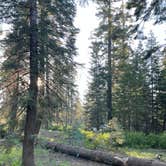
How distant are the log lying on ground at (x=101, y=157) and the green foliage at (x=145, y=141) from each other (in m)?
4.52

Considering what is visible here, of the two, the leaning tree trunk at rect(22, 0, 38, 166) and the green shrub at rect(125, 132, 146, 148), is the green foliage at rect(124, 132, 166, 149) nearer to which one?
the green shrub at rect(125, 132, 146, 148)

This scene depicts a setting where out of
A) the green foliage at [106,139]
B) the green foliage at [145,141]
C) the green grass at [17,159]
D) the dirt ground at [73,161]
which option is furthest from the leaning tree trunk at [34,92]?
the green foliage at [145,141]

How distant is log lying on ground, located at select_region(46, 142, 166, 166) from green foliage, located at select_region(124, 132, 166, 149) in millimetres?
4518

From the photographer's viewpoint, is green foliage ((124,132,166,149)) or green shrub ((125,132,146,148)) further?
green shrub ((125,132,146,148))

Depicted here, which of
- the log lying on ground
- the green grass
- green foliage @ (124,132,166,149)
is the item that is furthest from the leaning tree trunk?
green foliage @ (124,132,166,149)

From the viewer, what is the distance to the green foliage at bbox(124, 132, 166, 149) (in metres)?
14.8

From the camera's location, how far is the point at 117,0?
21484 millimetres

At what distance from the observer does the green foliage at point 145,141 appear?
48.5 feet

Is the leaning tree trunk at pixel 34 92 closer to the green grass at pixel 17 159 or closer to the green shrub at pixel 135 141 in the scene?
the green grass at pixel 17 159

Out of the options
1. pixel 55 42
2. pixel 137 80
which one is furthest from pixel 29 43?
pixel 137 80

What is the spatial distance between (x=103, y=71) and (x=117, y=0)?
629 cm

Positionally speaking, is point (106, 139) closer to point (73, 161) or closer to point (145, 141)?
point (73, 161)

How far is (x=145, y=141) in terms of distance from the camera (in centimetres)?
1525

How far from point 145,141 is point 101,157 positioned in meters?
5.87
